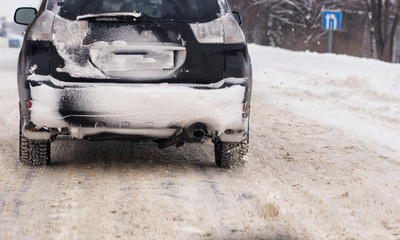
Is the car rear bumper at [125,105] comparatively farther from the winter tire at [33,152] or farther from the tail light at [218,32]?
the winter tire at [33,152]

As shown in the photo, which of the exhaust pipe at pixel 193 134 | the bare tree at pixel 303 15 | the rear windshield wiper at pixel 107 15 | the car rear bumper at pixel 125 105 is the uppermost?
the rear windshield wiper at pixel 107 15

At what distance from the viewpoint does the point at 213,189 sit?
5414 millimetres

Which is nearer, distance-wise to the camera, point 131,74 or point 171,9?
point 131,74

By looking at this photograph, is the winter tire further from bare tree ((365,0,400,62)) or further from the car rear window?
bare tree ((365,0,400,62))

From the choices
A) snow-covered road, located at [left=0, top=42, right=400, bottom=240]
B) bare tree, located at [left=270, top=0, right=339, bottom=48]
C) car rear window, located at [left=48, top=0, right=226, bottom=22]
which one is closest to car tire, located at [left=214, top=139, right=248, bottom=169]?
snow-covered road, located at [left=0, top=42, right=400, bottom=240]

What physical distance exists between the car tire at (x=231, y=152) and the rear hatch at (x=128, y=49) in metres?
0.76

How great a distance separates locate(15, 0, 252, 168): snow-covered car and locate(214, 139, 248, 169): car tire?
406 millimetres

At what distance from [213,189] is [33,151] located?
5.33 feet

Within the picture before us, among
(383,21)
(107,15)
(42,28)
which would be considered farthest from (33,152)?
(383,21)

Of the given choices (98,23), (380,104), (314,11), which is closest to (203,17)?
(98,23)

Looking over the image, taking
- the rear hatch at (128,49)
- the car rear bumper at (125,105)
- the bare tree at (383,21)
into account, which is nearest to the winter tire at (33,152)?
the car rear bumper at (125,105)

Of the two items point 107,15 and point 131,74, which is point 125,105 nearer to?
point 131,74

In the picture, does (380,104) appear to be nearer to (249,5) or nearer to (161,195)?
(161,195)

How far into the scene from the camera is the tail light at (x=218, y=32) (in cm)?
564
